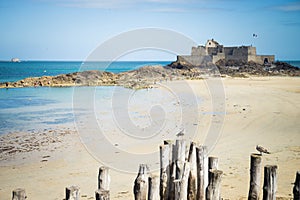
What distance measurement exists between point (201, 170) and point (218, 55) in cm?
7049

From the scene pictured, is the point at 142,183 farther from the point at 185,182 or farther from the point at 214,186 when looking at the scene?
the point at 214,186

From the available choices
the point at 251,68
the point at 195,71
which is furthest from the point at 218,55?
the point at 195,71

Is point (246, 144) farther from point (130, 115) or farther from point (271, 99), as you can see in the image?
point (271, 99)

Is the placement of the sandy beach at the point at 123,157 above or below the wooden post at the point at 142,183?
below

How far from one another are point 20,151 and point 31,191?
410 cm

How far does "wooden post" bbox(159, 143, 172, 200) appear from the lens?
6.12 meters

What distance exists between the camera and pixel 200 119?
56.4 feet

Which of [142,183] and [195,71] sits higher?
[195,71]

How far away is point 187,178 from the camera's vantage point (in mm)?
5953

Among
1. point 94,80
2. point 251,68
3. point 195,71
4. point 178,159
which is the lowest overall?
point 178,159

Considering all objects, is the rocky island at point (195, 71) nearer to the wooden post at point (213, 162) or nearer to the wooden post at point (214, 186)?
the wooden post at point (213, 162)

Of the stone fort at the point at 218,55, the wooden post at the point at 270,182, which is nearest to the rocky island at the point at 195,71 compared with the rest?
the stone fort at the point at 218,55

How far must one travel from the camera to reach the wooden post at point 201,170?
19.8 feet

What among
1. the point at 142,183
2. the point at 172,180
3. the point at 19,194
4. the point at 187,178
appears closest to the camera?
the point at 19,194
